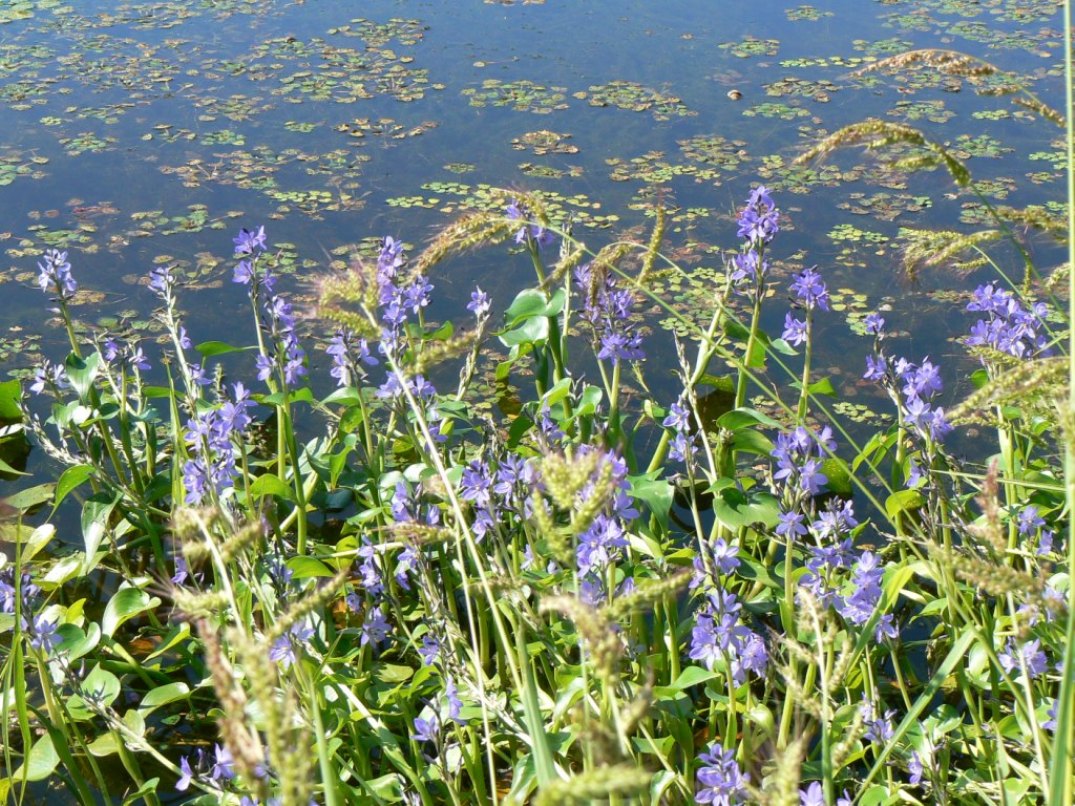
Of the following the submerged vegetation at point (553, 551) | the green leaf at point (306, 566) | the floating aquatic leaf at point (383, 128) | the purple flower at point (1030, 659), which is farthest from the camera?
the floating aquatic leaf at point (383, 128)

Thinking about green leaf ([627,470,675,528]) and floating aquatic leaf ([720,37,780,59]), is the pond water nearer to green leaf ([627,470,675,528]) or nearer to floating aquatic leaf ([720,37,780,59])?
floating aquatic leaf ([720,37,780,59])

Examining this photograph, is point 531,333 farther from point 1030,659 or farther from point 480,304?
point 1030,659

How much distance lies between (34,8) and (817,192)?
590cm

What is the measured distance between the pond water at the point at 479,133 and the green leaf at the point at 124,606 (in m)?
1.75

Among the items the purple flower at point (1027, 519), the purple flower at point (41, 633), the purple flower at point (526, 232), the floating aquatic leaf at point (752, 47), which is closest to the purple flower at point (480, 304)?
the purple flower at point (526, 232)

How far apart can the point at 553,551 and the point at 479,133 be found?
5628 millimetres

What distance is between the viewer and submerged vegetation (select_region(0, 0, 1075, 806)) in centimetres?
127

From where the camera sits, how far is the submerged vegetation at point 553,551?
127 centimetres

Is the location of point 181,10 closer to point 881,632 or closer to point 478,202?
point 478,202

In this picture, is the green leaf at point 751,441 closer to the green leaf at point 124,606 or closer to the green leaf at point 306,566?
the green leaf at point 306,566

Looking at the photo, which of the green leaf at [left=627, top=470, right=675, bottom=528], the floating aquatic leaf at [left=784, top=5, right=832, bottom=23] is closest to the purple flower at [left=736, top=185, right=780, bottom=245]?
the green leaf at [left=627, top=470, right=675, bottom=528]

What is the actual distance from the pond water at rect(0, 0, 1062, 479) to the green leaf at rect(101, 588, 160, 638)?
1.75m

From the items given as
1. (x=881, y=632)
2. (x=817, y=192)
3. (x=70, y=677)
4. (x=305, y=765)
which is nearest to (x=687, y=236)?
(x=817, y=192)

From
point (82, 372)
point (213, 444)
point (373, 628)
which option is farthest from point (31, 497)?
point (373, 628)
